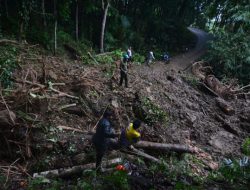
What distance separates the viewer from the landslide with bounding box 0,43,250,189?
9297 mm

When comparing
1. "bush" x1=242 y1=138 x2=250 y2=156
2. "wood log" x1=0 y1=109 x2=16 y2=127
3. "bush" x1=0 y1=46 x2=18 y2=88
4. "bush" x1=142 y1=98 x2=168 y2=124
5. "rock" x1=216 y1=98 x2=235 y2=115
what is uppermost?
"bush" x1=0 y1=46 x2=18 y2=88

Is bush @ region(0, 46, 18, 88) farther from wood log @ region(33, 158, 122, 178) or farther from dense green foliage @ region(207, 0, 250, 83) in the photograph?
dense green foliage @ region(207, 0, 250, 83)

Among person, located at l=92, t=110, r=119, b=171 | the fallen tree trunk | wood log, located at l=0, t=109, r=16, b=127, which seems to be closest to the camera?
person, located at l=92, t=110, r=119, b=171

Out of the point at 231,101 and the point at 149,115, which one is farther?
the point at 231,101

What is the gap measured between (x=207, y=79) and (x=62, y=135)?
10.4 meters

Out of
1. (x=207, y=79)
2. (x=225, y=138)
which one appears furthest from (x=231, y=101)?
(x=225, y=138)

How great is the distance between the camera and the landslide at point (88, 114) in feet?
30.5

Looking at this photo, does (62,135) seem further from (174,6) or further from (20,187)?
(174,6)

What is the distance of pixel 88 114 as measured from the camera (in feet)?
37.4

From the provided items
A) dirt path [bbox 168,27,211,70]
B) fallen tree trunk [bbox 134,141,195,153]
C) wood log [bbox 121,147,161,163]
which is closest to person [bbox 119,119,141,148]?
wood log [bbox 121,147,161,163]

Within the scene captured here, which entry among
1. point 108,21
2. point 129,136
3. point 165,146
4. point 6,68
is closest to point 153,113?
point 165,146

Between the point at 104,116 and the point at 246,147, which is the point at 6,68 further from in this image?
the point at 246,147

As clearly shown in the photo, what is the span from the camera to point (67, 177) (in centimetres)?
849

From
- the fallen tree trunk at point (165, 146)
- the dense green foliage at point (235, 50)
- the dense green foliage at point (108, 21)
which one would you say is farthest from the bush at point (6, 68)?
the dense green foliage at point (235, 50)
